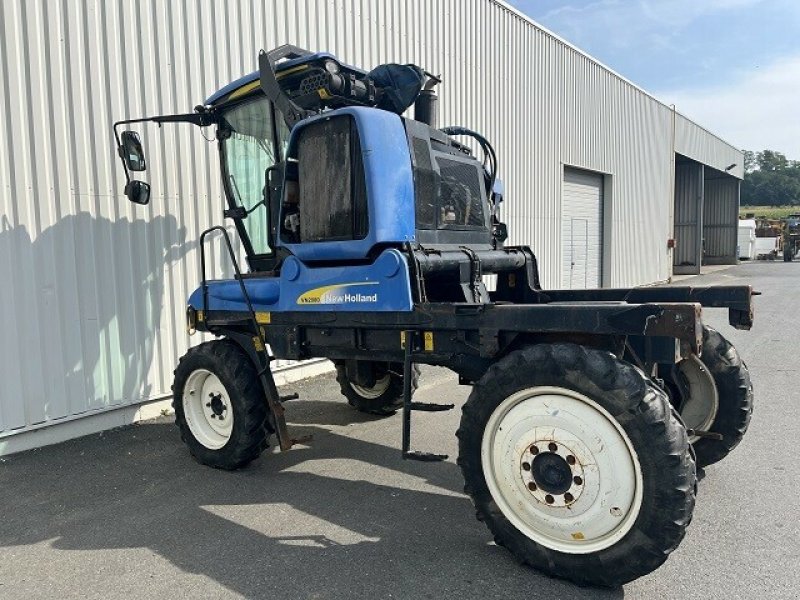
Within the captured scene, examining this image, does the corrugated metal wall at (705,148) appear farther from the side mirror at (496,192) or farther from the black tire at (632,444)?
the black tire at (632,444)

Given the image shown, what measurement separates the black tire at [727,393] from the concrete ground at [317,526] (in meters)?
0.31

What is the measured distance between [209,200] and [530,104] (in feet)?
30.3

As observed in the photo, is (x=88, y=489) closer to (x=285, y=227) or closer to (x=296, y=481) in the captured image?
(x=296, y=481)

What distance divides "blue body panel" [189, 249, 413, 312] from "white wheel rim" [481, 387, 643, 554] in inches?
41.0

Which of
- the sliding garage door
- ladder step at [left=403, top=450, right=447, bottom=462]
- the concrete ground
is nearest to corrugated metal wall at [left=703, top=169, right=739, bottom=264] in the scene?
the sliding garage door

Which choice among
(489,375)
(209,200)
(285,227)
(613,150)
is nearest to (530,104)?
(613,150)

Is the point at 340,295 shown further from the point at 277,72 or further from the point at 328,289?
the point at 277,72

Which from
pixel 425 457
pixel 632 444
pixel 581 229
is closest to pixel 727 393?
pixel 632 444

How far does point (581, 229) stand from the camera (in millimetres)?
16984

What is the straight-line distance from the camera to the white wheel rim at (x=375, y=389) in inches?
247

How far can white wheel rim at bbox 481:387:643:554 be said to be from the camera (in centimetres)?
307

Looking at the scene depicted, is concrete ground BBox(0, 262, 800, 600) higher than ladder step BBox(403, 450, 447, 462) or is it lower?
lower

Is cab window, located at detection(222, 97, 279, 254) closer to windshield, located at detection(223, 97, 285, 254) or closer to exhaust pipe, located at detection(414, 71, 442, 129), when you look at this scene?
windshield, located at detection(223, 97, 285, 254)

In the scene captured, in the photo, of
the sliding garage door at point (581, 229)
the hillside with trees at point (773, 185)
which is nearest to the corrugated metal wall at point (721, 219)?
the sliding garage door at point (581, 229)
